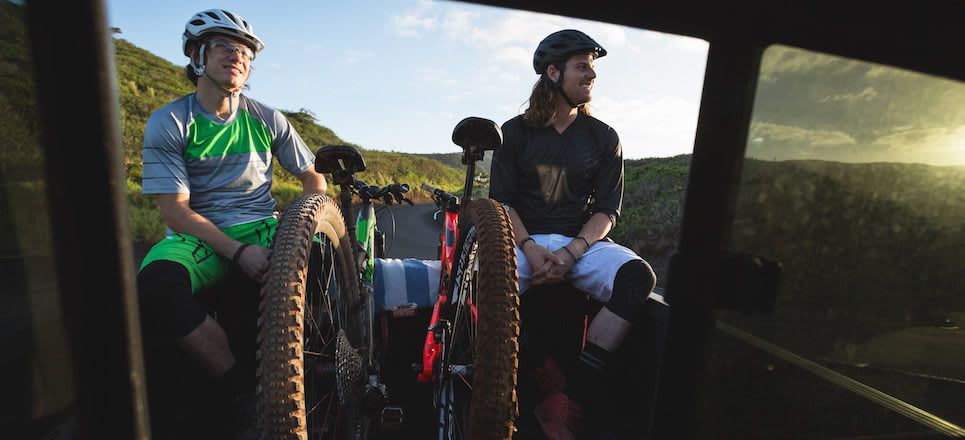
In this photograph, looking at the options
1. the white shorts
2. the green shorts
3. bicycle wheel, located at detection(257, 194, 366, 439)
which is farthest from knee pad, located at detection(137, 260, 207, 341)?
the white shorts

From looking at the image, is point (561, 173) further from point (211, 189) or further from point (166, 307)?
point (166, 307)

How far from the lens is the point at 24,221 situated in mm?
634

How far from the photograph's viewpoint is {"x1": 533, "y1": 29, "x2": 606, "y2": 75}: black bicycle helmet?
3.11m

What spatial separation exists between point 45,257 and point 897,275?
4.24 ft

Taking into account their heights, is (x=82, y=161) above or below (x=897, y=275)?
above

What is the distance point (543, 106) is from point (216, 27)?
6.37 ft

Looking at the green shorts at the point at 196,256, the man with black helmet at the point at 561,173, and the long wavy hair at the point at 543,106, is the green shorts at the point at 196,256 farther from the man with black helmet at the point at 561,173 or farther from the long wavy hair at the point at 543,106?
the long wavy hair at the point at 543,106

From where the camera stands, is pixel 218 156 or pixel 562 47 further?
pixel 562 47

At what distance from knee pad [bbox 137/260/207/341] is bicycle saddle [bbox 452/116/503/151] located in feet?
4.67

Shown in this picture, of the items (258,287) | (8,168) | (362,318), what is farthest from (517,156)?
(8,168)

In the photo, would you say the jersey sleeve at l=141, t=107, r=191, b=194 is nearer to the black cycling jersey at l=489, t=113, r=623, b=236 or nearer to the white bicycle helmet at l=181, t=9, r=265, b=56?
the white bicycle helmet at l=181, t=9, r=265, b=56

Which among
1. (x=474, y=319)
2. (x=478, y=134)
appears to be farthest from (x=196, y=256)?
(x=478, y=134)

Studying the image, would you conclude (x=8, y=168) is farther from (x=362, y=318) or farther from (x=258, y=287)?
(x=362, y=318)

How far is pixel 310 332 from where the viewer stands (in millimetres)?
2348
